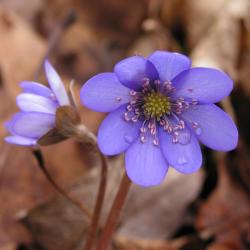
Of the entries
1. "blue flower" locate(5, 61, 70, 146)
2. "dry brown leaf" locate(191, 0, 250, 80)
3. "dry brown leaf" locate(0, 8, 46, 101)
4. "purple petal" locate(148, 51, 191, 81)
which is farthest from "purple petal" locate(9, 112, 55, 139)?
"dry brown leaf" locate(191, 0, 250, 80)

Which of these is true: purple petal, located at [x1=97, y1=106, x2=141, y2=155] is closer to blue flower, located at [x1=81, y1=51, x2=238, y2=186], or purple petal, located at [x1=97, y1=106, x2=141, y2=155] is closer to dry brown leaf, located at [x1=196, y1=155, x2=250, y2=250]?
blue flower, located at [x1=81, y1=51, x2=238, y2=186]

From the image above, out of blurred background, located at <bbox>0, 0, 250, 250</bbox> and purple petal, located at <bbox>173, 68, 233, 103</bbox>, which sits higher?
purple petal, located at <bbox>173, 68, 233, 103</bbox>

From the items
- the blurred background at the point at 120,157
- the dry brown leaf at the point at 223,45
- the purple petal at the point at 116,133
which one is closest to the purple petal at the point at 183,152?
the purple petal at the point at 116,133

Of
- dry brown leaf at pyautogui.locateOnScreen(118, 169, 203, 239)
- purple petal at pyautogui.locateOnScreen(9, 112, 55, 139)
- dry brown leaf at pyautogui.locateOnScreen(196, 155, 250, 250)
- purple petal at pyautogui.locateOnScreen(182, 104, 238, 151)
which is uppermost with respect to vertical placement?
purple petal at pyautogui.locateOnScreen(9, 112, 55, 139)

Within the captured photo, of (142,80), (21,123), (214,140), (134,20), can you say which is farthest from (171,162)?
(134,20)

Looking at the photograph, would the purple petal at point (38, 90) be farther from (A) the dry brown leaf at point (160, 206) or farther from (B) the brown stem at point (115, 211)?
(A) the dry brown leaf at point (160, 206)

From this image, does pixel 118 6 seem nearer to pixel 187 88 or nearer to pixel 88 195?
pixel 88 195

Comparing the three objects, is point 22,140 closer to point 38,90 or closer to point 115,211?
point 38,90
